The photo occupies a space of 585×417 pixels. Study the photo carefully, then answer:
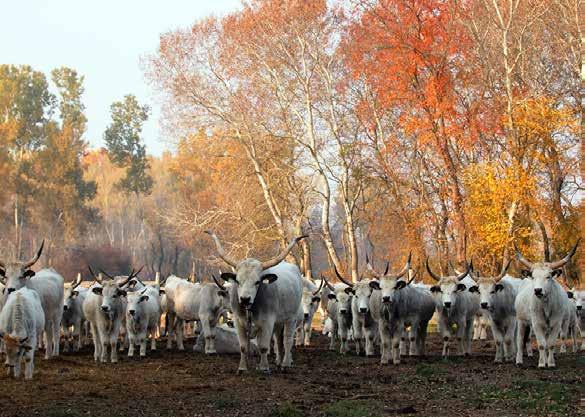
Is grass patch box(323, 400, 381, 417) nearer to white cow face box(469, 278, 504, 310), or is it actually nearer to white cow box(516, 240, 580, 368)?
white cow box(516, 240, 580, 368)

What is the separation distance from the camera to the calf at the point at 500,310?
57.9ft

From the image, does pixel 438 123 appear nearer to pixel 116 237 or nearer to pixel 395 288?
pixel 395 288

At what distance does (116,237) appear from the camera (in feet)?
296

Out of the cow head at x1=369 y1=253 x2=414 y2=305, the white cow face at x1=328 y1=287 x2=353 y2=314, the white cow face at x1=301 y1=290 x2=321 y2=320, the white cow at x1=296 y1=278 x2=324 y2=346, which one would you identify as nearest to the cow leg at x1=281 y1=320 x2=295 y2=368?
Answer: the cow head at x1=369 y1=253 x2=414 y2=305

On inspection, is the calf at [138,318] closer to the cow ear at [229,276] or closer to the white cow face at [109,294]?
the white cow face at [109,294]

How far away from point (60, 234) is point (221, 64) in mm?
38345

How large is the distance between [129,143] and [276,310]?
62.9m

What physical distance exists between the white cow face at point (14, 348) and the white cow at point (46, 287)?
11.3 feet

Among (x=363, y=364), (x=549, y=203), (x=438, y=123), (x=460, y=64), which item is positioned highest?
(x=460, y=64)

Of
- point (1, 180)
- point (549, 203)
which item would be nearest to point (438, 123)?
point (549, 203)

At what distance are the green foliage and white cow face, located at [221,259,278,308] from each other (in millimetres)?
61881

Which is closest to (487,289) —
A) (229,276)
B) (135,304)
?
(229,276)

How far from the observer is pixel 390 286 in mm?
17594

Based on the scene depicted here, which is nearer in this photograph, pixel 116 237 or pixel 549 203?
pixel 549 203
